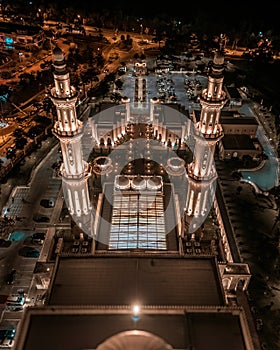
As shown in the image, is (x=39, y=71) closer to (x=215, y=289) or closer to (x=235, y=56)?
(x=235, y=56)

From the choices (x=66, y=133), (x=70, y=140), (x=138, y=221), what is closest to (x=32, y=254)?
(x=138, y=221)

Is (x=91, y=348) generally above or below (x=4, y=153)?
below

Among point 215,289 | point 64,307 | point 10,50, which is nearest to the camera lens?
point 64,307

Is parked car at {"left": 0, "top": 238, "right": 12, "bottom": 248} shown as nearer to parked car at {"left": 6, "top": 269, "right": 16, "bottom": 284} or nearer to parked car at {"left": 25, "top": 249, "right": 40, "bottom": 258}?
parked car at {"left": 25, "top": 249, "right": 40, "bottom": 258}

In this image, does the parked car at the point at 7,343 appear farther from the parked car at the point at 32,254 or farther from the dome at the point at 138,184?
the dome at the point at 138,184

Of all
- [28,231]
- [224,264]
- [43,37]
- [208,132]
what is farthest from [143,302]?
[43,37]

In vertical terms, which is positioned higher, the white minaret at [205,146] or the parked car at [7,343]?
the white minaret at [205,146]

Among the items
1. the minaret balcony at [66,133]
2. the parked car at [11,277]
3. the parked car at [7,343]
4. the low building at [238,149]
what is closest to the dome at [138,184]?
the minaret balcony at [66,133]

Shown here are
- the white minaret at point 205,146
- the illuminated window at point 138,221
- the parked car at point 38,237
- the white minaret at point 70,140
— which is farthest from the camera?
the parked car at point 38,237
